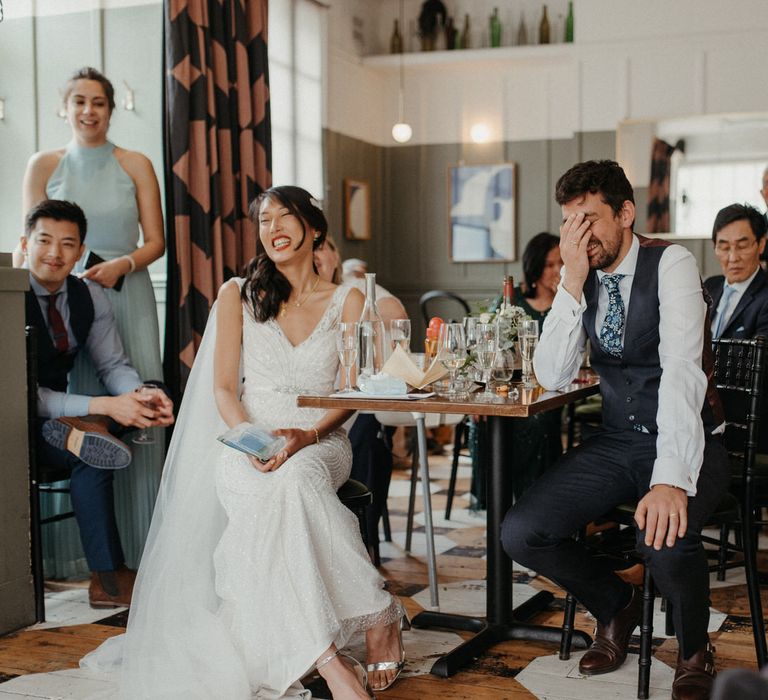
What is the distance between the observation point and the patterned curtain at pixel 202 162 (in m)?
4.57

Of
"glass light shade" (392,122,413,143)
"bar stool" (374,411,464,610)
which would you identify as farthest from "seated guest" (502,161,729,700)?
"glass light shade" (392,122,413,143)

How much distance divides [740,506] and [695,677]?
593 mm

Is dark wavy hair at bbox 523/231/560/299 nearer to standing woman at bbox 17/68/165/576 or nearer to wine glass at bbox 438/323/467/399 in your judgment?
standing woman at bbox 17/68/165/576

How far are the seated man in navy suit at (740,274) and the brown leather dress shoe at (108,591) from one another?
2.49m

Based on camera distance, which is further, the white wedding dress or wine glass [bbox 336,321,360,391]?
wine glass [bbox 336,321,360,391]

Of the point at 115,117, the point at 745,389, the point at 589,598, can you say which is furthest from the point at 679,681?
the point at 115,117

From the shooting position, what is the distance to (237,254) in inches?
198

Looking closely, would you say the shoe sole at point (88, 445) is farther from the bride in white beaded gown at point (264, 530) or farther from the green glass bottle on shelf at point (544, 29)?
the green glass bottle on shelf at point (544, 29)

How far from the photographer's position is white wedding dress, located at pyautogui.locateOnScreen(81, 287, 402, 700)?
259cm

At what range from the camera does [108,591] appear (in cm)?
350

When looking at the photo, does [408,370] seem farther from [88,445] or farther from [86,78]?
[86,78]

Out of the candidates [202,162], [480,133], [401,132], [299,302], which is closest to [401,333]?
[299,302]

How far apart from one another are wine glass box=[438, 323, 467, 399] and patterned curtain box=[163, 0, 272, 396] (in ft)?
6.49

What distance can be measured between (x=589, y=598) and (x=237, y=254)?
2.82 meters
